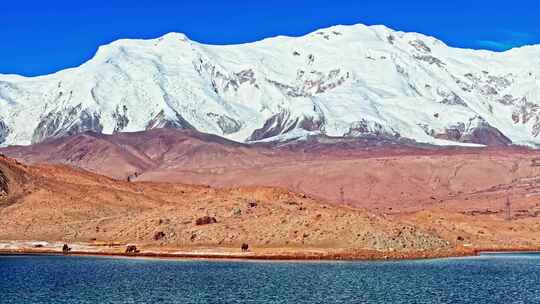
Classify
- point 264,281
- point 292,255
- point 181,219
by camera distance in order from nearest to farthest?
1. point 264,281
2. point 292,255
3. point 181,219

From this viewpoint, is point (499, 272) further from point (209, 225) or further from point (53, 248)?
point (53, 248)

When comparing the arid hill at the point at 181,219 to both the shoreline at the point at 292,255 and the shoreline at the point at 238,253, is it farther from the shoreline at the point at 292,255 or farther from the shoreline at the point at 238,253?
the shoreline at the point at 292,255

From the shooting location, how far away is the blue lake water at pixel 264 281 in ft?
224

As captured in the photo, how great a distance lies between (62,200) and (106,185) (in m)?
21.0

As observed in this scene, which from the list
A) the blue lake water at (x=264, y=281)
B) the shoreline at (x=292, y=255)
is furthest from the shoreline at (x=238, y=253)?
the blue lake water at (x=264, y=281)

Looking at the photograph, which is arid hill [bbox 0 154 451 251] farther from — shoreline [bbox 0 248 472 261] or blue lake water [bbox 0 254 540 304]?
blue lake water [bbox 0 254 540 304]

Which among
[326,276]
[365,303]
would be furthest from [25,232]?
[365,303]

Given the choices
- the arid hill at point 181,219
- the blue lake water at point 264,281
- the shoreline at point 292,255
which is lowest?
the blue lake water at point 264,281

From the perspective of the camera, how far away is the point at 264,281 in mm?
78938

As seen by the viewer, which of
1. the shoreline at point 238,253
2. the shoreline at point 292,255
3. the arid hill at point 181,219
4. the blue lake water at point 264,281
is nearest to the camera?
the blue lake water at point 264,281

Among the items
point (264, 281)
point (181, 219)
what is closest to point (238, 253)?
point (181, 219)

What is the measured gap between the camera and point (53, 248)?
403ft

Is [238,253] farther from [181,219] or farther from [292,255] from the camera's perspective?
[181,219]

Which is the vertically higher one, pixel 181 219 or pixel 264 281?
pixel 181 219
